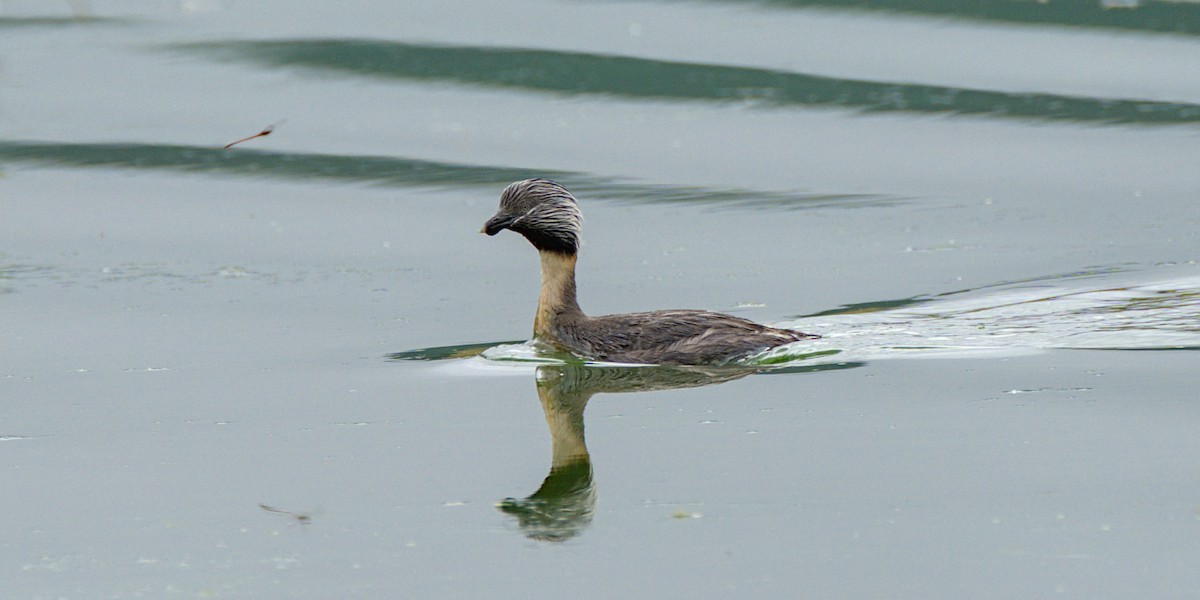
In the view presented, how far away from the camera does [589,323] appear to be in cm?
1052

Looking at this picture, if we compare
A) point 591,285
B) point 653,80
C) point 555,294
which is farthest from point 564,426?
point 653,80

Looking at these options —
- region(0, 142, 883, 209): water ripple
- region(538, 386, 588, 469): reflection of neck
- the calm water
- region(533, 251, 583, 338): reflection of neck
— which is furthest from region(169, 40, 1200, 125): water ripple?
region(538, 386, 588, 469): reflection of neck

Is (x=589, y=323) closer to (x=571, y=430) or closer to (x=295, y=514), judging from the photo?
(x=571, y=430)

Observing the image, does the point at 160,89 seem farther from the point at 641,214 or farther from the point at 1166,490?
the point at 1166,490

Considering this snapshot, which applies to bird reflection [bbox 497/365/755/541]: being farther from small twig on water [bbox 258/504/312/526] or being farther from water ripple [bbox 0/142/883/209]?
water ripple [bbox 0/142/883/209]

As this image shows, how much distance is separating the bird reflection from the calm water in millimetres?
28

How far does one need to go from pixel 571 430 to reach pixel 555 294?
2412mm

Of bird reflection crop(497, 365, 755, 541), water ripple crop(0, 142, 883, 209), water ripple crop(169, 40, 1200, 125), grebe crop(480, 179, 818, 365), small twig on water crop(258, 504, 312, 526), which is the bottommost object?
small twig on water crop(258, 504, 312, 526)

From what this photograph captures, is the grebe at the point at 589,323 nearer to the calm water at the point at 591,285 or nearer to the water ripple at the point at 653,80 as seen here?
the calm water at the point at 591,285

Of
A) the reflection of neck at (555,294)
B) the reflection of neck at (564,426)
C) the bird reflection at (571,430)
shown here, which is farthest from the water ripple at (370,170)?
the reflection of neck at (564,426)

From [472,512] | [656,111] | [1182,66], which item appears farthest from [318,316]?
[1182,66]

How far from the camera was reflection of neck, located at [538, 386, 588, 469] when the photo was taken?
7883 mm

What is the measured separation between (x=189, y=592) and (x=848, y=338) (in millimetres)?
5086

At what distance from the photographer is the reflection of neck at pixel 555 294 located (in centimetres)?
1062
